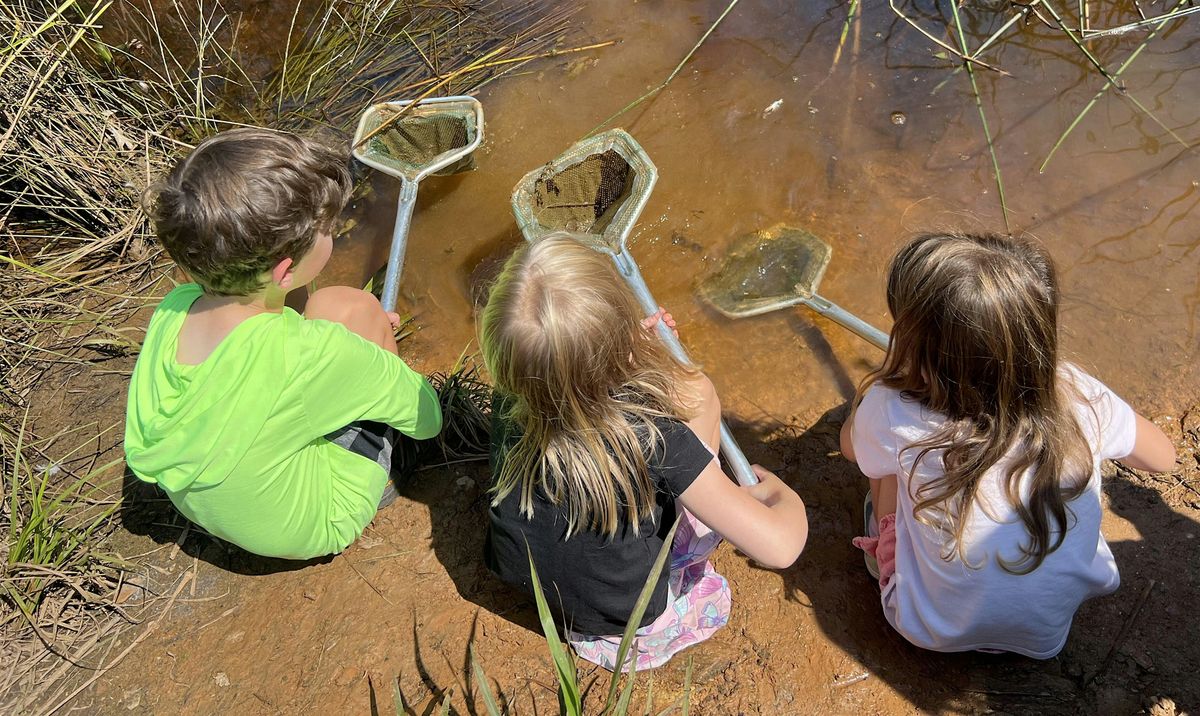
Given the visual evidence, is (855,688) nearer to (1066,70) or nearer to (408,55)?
(1066,70)

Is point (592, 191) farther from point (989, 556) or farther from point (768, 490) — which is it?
point (989, 556)

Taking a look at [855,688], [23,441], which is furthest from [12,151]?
[855,688]

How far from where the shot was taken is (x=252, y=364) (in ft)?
5.46

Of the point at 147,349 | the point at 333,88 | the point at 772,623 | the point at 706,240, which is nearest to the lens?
the point at 147,349

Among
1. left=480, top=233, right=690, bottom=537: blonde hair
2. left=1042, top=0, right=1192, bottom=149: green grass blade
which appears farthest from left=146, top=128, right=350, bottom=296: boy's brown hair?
left=1042, top=0, right=1192, bottom=149: green grass blade

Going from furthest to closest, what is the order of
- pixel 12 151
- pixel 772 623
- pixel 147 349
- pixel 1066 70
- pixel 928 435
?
pixel 1066 70 < pixel 12 151 < pixel 772 623 < pixel 147 349 < pixel 928 435

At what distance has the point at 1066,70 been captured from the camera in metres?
3.17

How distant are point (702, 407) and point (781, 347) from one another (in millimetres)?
984

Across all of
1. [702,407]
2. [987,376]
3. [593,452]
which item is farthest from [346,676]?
[987,376]

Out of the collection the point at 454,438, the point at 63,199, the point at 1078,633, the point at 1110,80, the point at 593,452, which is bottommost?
the point at 1078,633

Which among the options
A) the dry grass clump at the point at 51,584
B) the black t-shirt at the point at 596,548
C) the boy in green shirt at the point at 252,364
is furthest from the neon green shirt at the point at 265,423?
the dry grass clump at the point at 51,584

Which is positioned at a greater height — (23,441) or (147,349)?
(147,349)

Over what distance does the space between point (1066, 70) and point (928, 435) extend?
7.55 feet

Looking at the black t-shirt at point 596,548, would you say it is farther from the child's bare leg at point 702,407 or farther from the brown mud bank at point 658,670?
the brown mud bank at point 658,670
